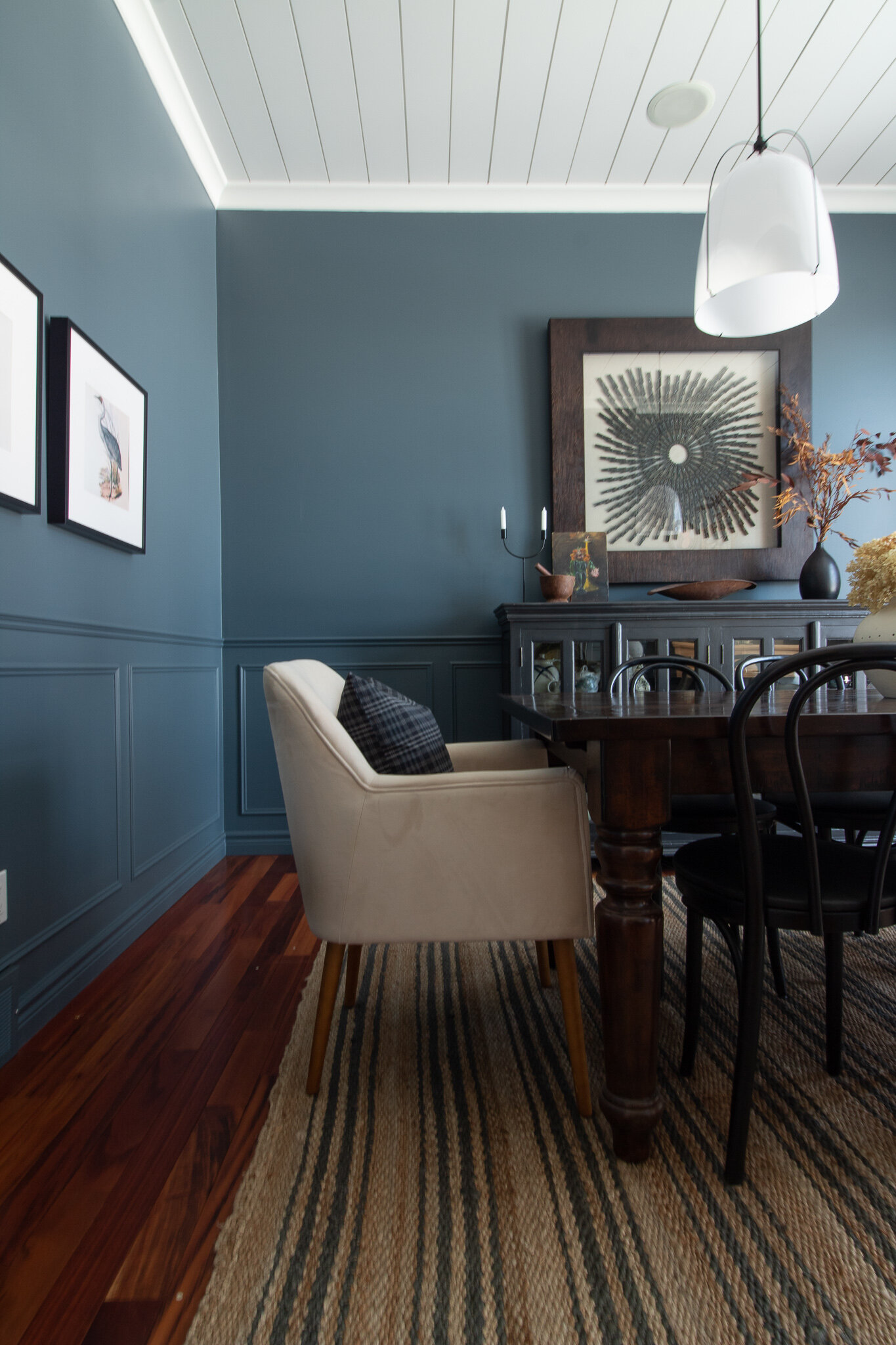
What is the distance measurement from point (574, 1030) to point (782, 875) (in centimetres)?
44

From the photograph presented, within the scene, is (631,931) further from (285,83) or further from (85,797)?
(285,83)

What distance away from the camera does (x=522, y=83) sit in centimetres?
258

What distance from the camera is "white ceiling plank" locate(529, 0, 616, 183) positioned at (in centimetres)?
231

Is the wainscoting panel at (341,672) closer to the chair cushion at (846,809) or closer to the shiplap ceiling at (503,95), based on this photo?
the chair cushion at (846,809)

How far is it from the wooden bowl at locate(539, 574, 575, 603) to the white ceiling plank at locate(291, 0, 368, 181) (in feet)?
6.31

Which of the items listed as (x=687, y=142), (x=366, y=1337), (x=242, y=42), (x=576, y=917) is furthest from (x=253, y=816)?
(x=687, y=142)

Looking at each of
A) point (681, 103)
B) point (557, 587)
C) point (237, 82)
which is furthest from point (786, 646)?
point (237, 82)

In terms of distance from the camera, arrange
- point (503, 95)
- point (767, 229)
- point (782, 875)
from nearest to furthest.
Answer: point (782, 875)
point (767, 229)
point (503, 95)

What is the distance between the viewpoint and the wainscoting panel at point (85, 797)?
1568mm

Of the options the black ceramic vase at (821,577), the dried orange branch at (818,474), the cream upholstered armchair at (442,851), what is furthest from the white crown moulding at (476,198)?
the cream upholstered armchair at (442,851)

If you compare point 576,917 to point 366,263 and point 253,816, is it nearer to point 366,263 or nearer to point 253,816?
point 253,816

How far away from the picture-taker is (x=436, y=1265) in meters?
0.93

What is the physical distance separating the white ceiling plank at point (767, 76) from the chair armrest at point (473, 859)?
Result: 2732mm

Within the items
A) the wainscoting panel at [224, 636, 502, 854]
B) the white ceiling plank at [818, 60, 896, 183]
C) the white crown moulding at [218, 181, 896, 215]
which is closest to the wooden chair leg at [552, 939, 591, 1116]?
the wainscoting panel at [224, 636, 502, 854]
